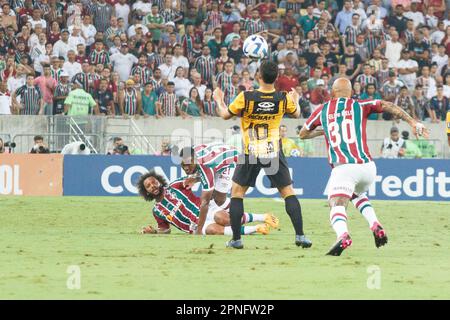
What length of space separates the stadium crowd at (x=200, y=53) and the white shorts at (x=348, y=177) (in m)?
13.8

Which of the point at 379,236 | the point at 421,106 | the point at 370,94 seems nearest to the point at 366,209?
the point at 379,236

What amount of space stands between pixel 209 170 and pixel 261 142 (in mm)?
2039

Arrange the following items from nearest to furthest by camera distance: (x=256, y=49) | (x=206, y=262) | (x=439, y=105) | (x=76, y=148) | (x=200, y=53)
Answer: (x=206, y=262) → (x=256, y=49) → (x=76, y=148) → (x=439, y=105) → (x=200, y=53)

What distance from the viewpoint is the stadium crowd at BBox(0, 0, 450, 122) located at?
2656cm

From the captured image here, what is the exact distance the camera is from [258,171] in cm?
1359

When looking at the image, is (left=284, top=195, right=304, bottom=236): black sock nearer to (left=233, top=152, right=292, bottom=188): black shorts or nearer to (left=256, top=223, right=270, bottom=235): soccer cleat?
(left=233, top=152, right=292, bottom=188): black shorts

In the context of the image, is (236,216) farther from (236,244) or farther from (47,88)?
(47,88)

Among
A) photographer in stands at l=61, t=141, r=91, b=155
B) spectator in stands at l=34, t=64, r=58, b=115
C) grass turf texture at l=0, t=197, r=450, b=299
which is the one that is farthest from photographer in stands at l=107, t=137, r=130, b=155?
grass turf texture at l=0, t=197, r=450, b=299

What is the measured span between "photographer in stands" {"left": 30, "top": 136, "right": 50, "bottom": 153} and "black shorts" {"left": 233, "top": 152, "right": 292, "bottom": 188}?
11.9 m

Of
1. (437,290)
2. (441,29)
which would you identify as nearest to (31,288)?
(437,290)

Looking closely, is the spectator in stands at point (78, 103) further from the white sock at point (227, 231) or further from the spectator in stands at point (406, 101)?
the white sock at point (227, 231)

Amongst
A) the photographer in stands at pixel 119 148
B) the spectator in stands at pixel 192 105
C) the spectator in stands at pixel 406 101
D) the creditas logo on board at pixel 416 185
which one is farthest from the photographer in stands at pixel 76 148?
the spectator in stands at pixel 406 101

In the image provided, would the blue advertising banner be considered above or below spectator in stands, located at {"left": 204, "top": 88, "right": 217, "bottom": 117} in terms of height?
below

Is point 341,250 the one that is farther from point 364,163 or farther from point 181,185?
→ point 181,185
